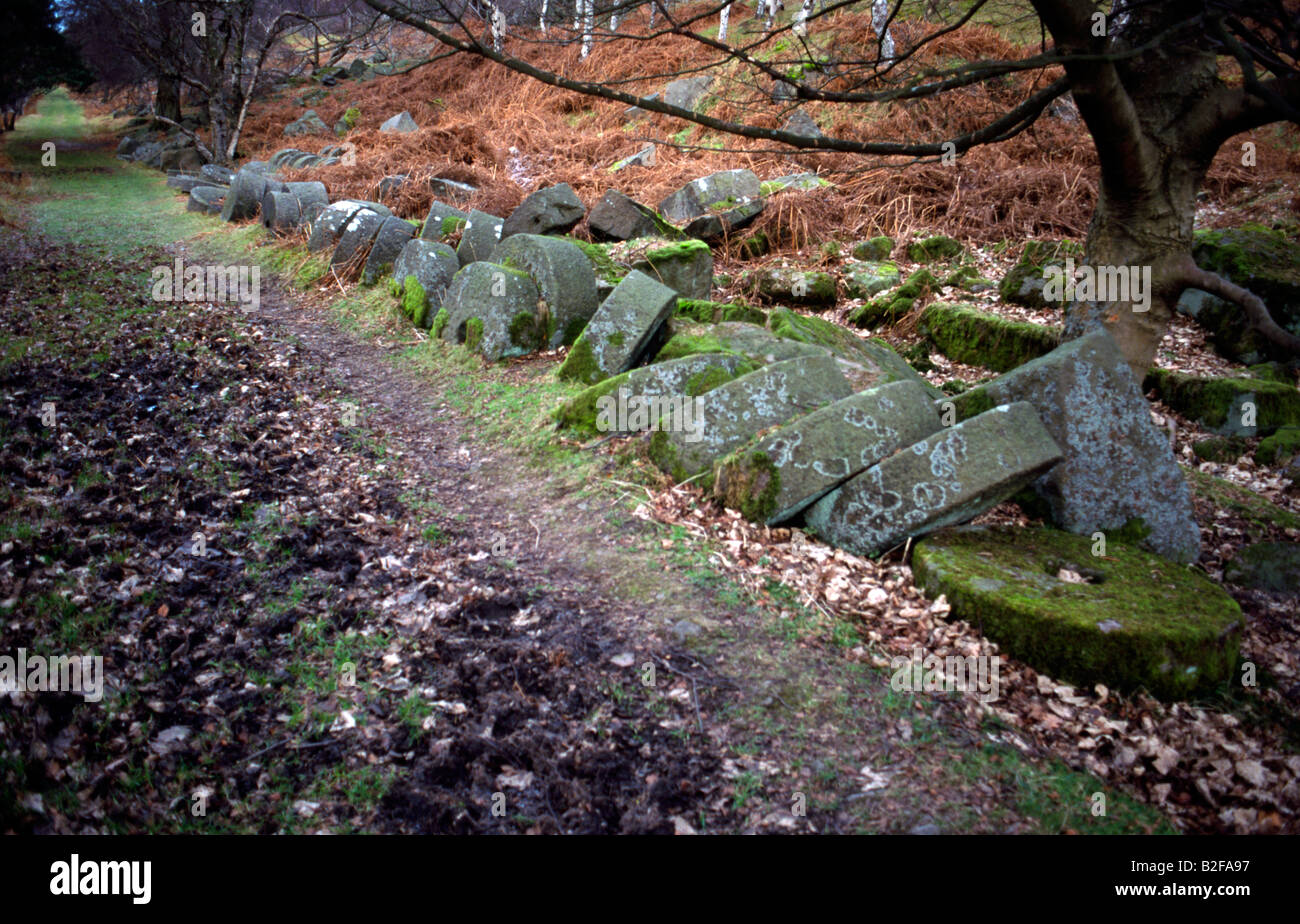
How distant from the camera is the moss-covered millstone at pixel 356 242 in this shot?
9648mm

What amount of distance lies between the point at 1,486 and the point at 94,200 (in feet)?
48.7

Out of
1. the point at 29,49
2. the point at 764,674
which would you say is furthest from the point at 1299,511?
the point at 29,49

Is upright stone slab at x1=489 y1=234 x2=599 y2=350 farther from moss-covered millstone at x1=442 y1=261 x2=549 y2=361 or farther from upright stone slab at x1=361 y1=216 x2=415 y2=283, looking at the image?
upright stone slab at x1=361 y1=216 x2=415 y2=283

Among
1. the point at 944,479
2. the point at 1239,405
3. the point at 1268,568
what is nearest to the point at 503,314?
the point at 944,479

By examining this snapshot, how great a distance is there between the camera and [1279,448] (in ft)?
18.6

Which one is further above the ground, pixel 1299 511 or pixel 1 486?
pixel 1 486

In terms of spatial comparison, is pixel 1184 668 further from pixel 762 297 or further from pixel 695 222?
pixel 695 222

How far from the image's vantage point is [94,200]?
1528cm

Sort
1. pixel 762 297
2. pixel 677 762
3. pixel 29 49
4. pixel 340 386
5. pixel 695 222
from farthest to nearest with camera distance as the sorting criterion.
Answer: pixel 29 49
pixel 695 222
pixel 762 297
pixel 340 386
pixel 677 762

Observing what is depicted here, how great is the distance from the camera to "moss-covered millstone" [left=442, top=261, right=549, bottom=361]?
23.0 feet

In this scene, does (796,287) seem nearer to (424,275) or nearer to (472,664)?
(424,275)

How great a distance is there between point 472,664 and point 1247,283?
8036 millimetres

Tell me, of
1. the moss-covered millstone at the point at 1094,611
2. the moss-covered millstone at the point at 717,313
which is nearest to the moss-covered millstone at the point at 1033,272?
the moss-covered millstone at the point at 717,313

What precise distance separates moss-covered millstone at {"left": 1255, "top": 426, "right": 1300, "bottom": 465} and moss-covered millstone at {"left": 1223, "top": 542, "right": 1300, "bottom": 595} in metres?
1.50
